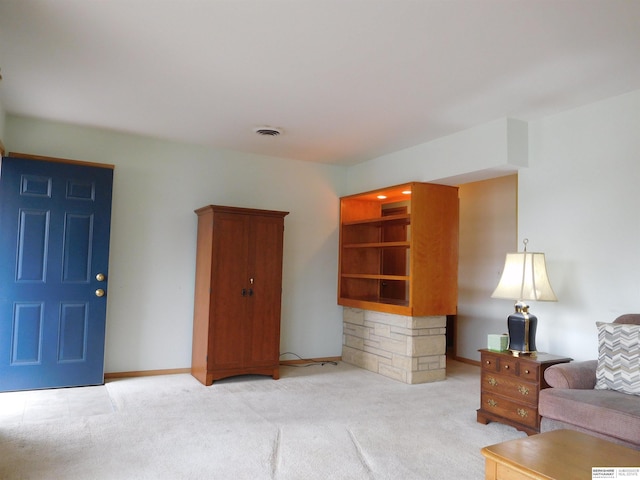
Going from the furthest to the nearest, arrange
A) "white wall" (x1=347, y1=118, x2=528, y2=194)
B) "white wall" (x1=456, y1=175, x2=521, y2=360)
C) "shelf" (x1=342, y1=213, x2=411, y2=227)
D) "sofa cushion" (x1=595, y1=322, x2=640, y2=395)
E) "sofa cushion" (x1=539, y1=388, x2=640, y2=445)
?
"white wall" (x1=456, y1=175, x2=521, y2=360) → "shelf" (x1=342, y1=213, x2=411, y2=227) → "white wall" (x1=347, y1=118, x2=528, y2=194) → "sofa cushion" (x1=595, y1=322, x2=640, y2=395) → "sofa cushion" (x1=539, y1=388, x2=640, y2=445)

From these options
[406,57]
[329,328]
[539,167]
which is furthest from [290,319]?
[406,57]

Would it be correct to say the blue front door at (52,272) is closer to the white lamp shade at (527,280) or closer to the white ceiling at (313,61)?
the white ceiling at (313,61)

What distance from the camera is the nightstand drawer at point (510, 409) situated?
3.15m

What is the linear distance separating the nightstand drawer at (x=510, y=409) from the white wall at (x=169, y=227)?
8.28ft

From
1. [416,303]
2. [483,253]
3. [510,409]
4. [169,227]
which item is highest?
[169,227]

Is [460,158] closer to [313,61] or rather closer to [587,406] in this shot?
[313,61]

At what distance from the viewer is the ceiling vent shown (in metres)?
4.42

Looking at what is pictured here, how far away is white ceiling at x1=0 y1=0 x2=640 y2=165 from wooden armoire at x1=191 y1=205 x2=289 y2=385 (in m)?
0.96

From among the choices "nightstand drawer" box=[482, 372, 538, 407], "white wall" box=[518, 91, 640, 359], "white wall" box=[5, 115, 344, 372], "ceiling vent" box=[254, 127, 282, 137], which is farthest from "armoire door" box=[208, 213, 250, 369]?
"white wall" box=[518, 91, 640, 359]

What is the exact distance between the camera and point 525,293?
3.41 meters

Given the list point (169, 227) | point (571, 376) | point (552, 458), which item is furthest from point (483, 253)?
point (552, 458)

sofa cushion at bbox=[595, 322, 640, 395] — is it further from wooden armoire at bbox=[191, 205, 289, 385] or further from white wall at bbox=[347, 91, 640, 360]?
wooden armoire at bbox=[191, 205, 289, 385]

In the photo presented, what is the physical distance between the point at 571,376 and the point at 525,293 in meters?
0.66

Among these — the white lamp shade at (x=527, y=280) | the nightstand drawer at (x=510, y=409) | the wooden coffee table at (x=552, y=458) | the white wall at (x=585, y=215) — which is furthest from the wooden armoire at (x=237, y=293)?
the wooden coffee table at (x=552, y=458)
